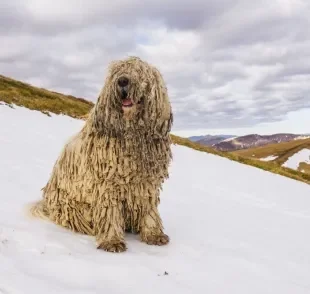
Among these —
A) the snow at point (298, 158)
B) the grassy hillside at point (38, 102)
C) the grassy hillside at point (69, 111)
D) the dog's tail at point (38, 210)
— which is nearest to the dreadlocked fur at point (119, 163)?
the dog's tail at point (38, 210)

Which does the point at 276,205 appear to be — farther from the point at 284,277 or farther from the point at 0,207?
the point at 0,207

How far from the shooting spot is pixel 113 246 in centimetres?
568

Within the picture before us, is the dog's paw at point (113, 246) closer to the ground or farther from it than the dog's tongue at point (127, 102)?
closer to the ground

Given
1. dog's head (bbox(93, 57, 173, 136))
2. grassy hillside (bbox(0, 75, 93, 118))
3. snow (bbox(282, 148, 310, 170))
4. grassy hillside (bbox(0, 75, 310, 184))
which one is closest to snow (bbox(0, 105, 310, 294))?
dog's head (bbox(93, 57, 173, 136))

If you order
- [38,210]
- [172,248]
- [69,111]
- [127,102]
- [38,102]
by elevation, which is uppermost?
[38,102]

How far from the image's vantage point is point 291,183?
20.9 m

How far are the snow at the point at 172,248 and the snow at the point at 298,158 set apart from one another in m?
86.4

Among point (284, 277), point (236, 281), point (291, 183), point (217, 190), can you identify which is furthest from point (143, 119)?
point (291, 183)

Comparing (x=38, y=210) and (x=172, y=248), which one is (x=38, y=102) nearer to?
(x=38, y=210)

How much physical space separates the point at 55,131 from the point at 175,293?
14.9m

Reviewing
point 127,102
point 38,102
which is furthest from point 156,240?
point 38,102

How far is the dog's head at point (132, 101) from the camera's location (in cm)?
560

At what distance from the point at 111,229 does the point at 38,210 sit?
1402 mm

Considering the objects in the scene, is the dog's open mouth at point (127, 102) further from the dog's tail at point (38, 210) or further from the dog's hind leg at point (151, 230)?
the dog's tail at point (38, 210)
